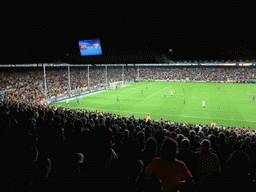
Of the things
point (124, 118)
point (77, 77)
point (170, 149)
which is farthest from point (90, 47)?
point (77, 77)

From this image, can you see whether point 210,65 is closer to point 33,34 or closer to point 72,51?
point 72,51

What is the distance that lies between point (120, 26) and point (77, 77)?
45.6 meters

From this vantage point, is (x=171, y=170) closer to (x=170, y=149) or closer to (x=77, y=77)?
(x=170, y=149)

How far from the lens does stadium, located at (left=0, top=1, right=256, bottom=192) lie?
2.98 metres

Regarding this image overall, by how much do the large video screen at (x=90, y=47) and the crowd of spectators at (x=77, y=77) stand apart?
1661cm

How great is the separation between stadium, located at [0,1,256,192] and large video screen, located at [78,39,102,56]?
12 centimetres

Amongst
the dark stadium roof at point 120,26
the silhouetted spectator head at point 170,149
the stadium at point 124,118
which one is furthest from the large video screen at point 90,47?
the silhouetted spectator head at point 170,149

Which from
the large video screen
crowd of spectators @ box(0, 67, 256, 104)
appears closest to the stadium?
the large video screen

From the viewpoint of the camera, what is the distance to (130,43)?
711 inches

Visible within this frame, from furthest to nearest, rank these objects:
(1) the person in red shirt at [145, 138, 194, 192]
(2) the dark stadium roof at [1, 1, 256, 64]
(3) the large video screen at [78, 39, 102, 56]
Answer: (3) the large video screen at [78, 39, 102, 56] → (2) the dark stadium roof at [1, 1, 256, 64] → (1) the person in red shirt at [145, 138, 194, 192]

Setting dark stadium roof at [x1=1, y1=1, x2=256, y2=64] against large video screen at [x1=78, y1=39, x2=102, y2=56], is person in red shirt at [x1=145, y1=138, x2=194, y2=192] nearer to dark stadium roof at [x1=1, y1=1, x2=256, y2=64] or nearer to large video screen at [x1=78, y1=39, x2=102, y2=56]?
dark stadium roof at [x1=1, y1=1, x2=256, y2=64]

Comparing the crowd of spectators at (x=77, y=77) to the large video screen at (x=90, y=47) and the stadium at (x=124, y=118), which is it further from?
the large video screen at (x=90, y=47)

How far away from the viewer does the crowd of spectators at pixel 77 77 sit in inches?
1413

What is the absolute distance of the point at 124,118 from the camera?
1543cm
